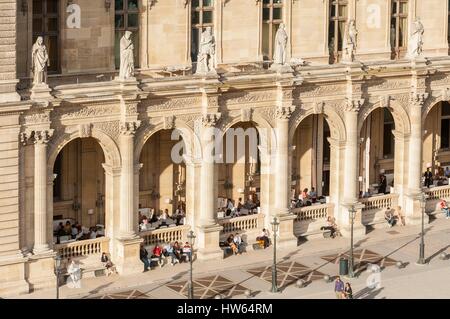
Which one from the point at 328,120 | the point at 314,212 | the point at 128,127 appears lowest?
the point at 314,212

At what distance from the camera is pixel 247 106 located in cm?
7388

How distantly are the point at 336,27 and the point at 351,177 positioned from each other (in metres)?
8.60

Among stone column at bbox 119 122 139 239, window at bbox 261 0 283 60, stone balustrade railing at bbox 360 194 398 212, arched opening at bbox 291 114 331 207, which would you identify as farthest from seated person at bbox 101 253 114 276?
stone balustrade railing at bbox 360 194 398 212

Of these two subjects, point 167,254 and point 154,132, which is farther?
point 167,254

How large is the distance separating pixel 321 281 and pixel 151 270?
843 cm

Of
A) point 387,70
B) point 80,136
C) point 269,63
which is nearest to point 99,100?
point 80,136

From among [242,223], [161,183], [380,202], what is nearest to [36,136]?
[161,183]

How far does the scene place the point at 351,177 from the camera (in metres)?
78.1

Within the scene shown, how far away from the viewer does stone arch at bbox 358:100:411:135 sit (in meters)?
78.4

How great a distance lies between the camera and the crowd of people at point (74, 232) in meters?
71.3

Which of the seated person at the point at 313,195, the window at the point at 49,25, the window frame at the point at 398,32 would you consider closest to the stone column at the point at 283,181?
the seated person at the point at 313,195

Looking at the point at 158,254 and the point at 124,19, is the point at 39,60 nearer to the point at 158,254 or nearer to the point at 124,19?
the point at 124,19

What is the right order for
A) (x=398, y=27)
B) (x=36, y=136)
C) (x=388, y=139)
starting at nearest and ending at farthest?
(x=36, y=136)
(x=398, y=27)
(x=388, y=139)

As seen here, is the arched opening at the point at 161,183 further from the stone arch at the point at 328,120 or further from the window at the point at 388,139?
the window at the point at 388,139
